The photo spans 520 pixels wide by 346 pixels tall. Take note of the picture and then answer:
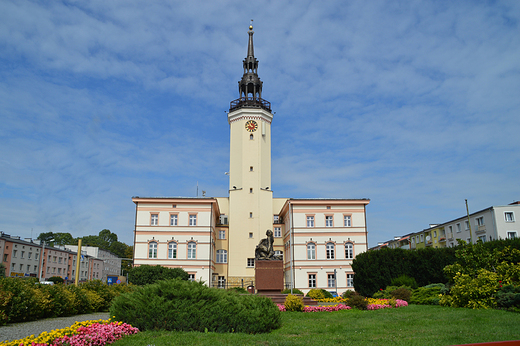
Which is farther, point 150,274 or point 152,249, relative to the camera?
point 152,249

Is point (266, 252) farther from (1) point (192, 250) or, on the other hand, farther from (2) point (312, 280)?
(2) point (312, 280)

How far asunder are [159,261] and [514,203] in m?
48.3

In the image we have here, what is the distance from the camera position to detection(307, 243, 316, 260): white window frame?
4641cm

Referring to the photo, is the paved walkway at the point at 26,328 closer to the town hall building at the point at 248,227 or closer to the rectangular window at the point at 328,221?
the town hall building at the point at 248,227

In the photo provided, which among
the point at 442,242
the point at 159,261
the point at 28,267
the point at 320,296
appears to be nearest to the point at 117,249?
the point at 28,267

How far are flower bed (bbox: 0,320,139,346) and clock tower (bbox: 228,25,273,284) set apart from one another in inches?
1569

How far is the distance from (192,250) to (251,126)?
734 inches

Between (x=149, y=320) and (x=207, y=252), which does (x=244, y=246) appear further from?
(x=149, y=320)

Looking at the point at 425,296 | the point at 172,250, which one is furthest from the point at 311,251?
the point at 425,296

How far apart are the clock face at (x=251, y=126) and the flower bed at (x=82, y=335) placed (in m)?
44.0

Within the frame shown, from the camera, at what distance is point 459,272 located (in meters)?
18.0

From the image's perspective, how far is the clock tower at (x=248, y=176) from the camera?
161ft

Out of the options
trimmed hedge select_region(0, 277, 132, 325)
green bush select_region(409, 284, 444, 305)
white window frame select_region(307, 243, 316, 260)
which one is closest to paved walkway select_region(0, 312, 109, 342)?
trimmed hedge select_region(0, 277, 132, 325)

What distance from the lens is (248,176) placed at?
51.2m
